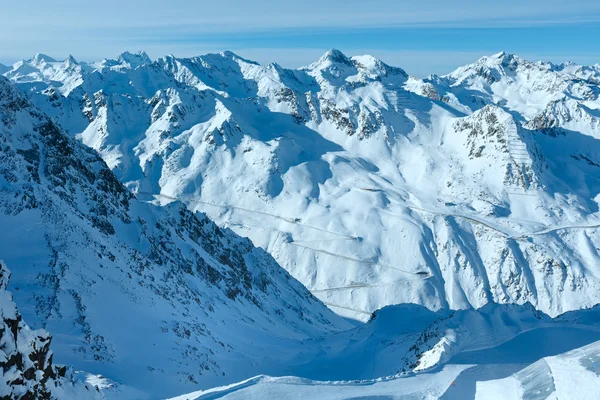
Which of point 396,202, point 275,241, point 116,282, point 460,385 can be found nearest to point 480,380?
point 460,385

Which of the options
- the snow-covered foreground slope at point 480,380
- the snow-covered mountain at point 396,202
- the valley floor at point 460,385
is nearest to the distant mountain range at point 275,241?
the snow-covered mountain at point 396,202

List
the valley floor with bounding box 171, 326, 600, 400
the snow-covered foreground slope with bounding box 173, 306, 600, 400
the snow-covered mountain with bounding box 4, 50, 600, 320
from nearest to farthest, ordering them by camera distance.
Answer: the valley floor with bounding box 171, 326, 600, 400
the snow-covered foreground slope with bounding box 173, 306, 600, 400
the snow-covered mountain with bounding box 4, 50, 600, 320

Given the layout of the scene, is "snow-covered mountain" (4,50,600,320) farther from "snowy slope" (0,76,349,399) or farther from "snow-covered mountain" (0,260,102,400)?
"snow-covered mountain" (0,260,102,400)

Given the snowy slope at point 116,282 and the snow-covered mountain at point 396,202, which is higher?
the snow-covered mountain at point 396,202

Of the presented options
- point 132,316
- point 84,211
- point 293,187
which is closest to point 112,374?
point 132,316

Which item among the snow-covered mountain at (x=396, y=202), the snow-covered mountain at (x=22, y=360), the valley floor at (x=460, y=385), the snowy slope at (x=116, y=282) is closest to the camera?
the snow-covered mountain at (x=22, y=360)

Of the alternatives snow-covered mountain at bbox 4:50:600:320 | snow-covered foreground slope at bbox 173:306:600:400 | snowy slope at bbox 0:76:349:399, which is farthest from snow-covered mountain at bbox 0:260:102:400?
snow-covered mountain at bbox 4:50:600:320

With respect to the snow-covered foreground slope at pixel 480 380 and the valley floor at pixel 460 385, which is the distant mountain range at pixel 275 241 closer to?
the snow-covered foreground slope at pixel 480 380

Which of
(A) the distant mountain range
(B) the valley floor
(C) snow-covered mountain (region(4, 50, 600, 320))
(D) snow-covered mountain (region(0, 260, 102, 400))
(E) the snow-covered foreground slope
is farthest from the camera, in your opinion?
(C) snow-covered mountain (region(4, 50, 600, 320))

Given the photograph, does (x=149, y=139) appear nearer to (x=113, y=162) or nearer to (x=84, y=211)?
(x=113, y=162)
